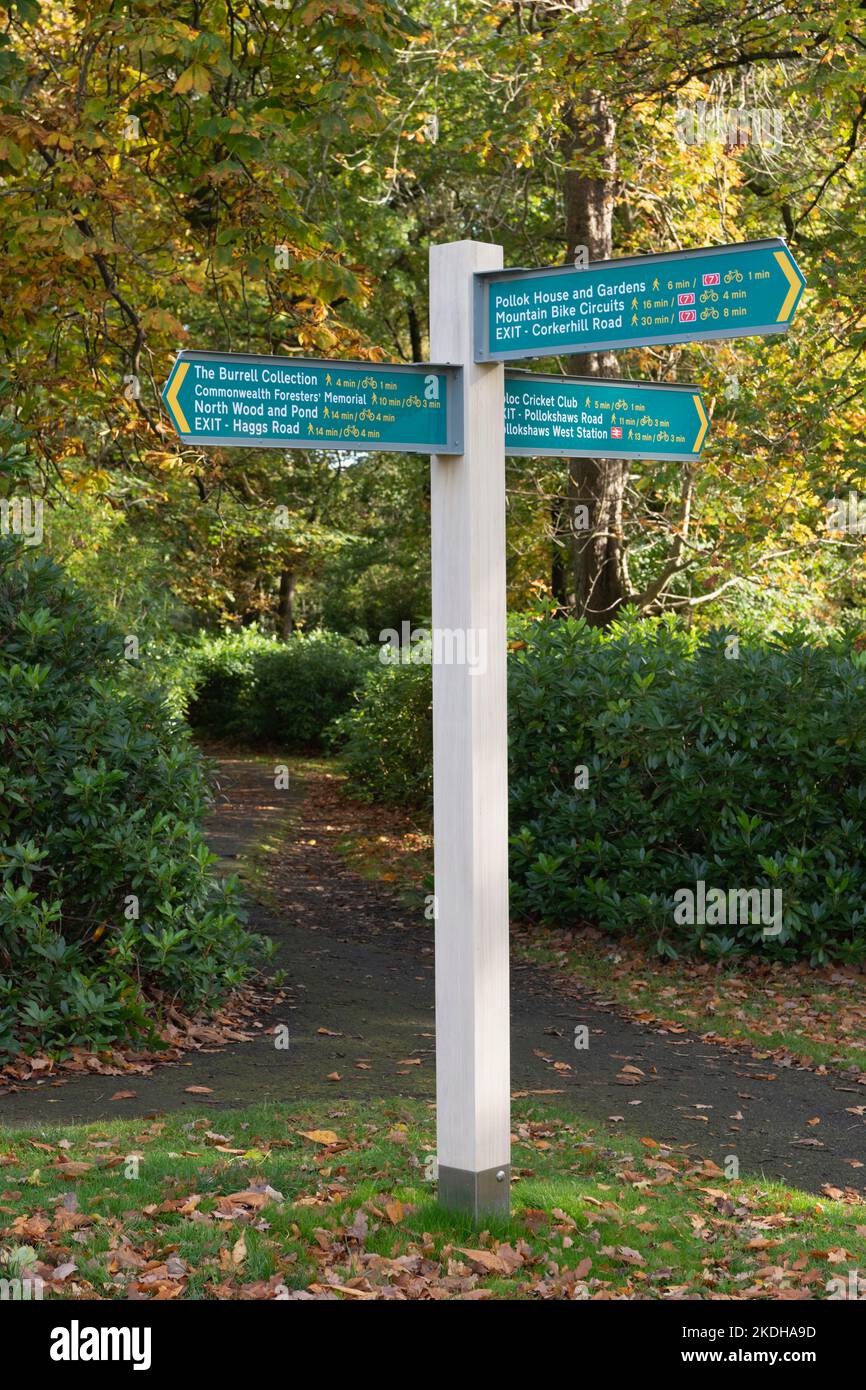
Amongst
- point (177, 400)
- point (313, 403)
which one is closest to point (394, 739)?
point (313, 403)

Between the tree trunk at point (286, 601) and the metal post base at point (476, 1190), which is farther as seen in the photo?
the tree trunk at point (286, 601)

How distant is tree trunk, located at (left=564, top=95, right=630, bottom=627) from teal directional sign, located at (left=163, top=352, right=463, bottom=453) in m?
9.99

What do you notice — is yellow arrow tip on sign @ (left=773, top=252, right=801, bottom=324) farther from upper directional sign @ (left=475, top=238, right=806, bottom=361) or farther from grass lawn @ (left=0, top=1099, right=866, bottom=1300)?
grass lawn @ (left=0, top=1099, right=866, bottom=1300)

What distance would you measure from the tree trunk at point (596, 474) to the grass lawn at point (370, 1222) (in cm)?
937

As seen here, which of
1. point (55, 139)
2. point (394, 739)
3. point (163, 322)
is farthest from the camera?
point (394, 739)

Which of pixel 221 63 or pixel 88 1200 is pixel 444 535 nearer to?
pixel 88 1200

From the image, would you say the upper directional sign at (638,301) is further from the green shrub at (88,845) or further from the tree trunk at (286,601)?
the tree trunk at (286,601)

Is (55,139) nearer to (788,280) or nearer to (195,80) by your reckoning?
(195,80)

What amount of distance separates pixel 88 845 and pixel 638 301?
15.8 feet

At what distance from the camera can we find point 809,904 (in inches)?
397

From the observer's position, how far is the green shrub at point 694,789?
10.1 m

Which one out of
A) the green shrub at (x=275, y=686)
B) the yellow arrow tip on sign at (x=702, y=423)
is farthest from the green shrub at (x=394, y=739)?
the yellow arrow tip on sign at (x=702, y=423)

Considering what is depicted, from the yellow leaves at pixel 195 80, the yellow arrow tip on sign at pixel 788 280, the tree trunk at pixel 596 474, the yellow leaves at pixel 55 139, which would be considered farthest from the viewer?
the tree trunk at pixel 596 474

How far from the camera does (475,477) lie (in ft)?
15.5
